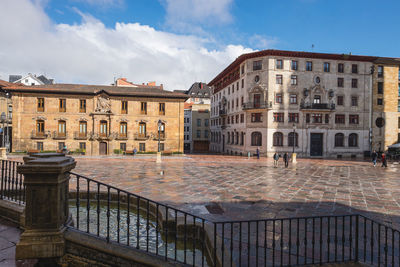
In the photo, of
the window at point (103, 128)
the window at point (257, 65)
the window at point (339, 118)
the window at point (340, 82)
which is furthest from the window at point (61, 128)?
the window at point (340, 82)

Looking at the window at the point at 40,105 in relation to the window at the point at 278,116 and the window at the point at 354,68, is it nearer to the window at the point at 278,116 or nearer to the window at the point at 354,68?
the window at the point at 278,116

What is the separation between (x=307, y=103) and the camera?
1330 inches

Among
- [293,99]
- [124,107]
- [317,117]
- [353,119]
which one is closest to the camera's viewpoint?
[124,107]

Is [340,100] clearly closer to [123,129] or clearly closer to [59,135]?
[123,129]

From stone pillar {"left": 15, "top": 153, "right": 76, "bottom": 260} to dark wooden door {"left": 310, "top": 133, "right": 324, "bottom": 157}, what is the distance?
3615 centimetres

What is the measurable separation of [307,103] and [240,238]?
111 feet

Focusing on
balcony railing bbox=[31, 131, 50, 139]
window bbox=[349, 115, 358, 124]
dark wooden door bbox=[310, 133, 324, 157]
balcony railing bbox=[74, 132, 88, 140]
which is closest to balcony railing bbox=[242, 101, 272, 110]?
dark wooden door bbox=[310, 133, 324, 157]

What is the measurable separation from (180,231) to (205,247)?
96 centimetres

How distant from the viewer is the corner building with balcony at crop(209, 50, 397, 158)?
33.6m

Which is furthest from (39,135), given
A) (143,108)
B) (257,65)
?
(257,65)

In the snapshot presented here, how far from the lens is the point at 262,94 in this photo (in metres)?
34.1

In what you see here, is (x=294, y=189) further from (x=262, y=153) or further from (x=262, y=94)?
(x=262, y=94)

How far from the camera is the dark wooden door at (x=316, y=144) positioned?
34.3m

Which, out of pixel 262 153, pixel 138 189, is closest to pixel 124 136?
pixel 262 153
